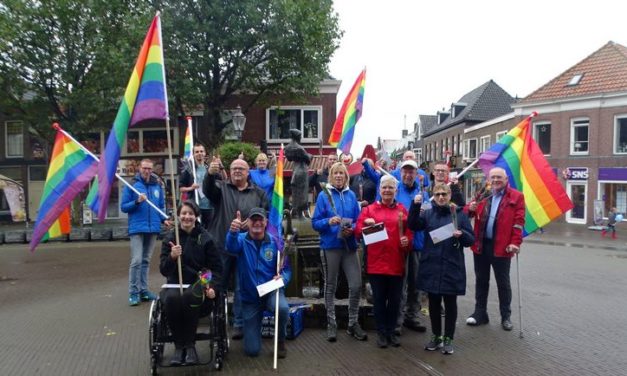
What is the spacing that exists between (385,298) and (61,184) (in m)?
3.87

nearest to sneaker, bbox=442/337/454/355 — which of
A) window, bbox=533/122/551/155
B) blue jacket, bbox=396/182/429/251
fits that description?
blue jacket, bbox=396/182/429/251

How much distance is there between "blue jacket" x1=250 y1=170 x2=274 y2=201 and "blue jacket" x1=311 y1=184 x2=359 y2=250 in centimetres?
109

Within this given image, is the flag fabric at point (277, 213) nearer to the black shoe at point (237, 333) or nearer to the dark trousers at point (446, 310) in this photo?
the black shoe at point (237, 333)

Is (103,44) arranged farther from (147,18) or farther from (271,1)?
(271,1)

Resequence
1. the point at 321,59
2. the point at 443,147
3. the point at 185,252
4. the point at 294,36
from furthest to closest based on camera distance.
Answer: the point at 443,147, the point at 321,59, the point at 294,36, the point at 185,252

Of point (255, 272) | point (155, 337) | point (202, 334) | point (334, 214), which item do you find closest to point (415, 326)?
point (334, 214)

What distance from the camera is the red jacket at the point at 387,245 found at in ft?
15.5

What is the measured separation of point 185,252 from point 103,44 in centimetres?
1636

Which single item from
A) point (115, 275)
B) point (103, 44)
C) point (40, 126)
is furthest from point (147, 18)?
point (115, 275)

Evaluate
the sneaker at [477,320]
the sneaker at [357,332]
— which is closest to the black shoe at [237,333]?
the sneaker at [357,332]

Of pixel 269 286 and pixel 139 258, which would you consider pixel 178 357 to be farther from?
pixel 139 258

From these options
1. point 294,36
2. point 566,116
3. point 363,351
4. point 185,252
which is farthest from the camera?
point 566,116

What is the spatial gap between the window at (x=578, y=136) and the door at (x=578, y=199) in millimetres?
1706

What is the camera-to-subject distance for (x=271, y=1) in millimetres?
18125
